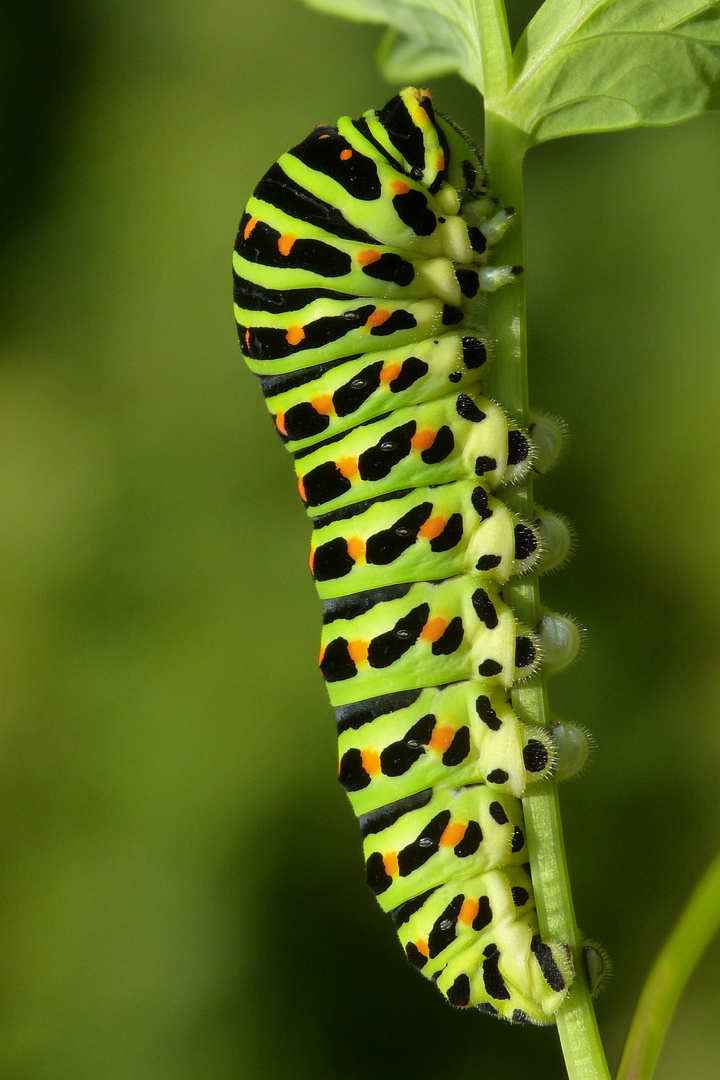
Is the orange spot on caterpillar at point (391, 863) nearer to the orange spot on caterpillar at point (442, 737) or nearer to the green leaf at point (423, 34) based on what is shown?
the orange spot on caterpillar at point (442, 737)

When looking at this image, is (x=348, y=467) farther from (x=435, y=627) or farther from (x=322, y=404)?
(x=435, y=627)

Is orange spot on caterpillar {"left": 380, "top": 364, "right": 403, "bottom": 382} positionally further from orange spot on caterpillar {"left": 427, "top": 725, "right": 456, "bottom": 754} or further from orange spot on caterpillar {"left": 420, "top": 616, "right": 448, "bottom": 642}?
orange spot on caterpillar {"left": 427, "top": 725, "right": 456, "bottom": 754}

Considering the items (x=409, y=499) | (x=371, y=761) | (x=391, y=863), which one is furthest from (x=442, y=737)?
(x=409, y=499)

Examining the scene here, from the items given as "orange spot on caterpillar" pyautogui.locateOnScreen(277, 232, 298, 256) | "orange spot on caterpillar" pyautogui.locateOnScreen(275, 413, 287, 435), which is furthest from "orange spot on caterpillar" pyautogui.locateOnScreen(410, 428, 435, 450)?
"orange spot on caterpillar" pyautogui.locateOnScreen(277, 232, 298, 256)

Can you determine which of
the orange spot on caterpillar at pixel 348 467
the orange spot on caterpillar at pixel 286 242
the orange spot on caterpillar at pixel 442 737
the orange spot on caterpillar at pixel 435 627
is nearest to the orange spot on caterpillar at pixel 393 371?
the orange spot on caterpillar at pixel 348 467

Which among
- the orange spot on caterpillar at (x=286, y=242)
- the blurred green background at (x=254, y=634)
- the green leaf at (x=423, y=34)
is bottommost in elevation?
the blurred green background at (x=254, y=634)

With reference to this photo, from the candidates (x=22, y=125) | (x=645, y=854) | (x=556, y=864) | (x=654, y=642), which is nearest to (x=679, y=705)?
(x=654, y=642)

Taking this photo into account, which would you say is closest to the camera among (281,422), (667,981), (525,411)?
(667,981)
